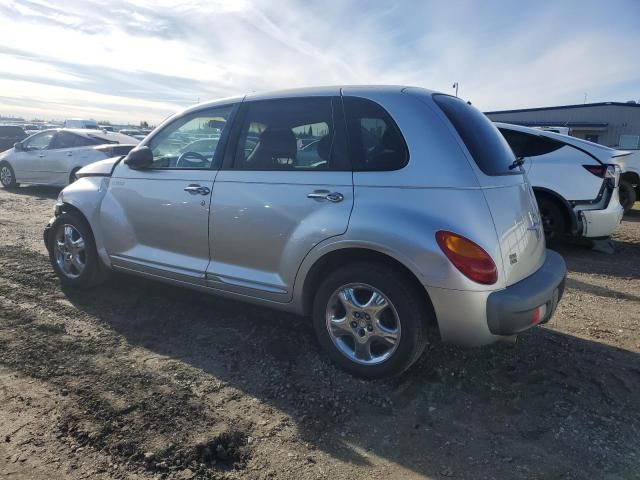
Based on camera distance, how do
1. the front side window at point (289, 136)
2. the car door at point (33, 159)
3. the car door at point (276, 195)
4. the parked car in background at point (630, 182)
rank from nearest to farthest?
the car door at point (276, 195) < the front side window at point (289, 136) < the parked car in background at point (630, 182) < the car door at point (33, 159)

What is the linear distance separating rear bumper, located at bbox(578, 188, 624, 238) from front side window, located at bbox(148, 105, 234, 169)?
4.95 meters

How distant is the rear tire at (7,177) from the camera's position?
12219mm

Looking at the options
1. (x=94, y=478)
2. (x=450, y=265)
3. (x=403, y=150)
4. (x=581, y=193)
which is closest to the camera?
(x=94, y=478)

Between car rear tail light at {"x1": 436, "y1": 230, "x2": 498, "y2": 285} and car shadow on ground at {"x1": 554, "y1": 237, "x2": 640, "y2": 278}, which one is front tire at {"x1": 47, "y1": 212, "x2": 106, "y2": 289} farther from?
car shadow on ground at {"x1": 554, "y1": 237, "x2": 640, "y2": 278}

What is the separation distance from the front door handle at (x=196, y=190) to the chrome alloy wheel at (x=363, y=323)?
1.30 meters

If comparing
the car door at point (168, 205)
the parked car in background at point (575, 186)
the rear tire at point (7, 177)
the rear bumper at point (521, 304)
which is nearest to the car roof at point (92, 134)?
the rear tire at point (7, 177)

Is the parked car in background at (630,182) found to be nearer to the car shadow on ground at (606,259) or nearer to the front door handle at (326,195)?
the car shadow on ground at (606,259)

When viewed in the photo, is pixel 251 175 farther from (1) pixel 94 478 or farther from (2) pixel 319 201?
(1) pixel 94 478

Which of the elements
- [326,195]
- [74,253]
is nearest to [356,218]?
[326,195]

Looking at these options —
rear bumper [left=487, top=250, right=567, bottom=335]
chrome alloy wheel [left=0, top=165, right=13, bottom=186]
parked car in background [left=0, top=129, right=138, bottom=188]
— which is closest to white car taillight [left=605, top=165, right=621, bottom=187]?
rear bumper [left=487, top=250, right=567, bottom=335]

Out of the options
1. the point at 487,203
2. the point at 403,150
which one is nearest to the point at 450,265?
the point at 487,203

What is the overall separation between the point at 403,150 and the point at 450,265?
2.59 ft

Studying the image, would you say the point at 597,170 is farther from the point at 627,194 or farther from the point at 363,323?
the point at 627,194

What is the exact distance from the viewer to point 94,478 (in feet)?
7.51
